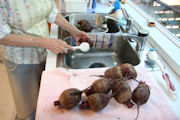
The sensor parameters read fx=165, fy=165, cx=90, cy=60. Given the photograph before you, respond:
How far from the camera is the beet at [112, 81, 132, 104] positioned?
59 centimetres

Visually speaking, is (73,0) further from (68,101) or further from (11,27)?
(68,101)

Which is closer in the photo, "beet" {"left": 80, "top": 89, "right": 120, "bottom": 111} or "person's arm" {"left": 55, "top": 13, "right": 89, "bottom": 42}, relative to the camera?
"beet" {"left": 80, "top": 89, "right": 120, "bottom": 111}

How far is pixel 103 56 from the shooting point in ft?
3.79

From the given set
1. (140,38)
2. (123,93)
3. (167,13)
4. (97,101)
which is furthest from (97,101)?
(167,13)

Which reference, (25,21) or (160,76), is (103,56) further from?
(25,21)

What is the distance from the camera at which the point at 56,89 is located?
2.18ft

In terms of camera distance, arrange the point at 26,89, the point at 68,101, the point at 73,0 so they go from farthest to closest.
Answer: the point at 73,0 < the point at 26,89 < the point at 68,101

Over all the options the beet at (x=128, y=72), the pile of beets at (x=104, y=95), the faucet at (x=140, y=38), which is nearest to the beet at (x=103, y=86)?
the pile of beets at (x=104, y=95)

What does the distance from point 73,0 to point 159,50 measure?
0.79 meters

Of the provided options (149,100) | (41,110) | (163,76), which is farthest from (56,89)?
(163,76)

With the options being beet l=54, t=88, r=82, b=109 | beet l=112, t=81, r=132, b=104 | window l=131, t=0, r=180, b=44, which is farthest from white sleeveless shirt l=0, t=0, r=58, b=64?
window l=131, t=0, r=180, b=44

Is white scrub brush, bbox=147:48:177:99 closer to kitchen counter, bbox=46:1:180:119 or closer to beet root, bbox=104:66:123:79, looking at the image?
kitchen counter, bbox=46:1:180:119

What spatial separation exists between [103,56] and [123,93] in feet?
1.92

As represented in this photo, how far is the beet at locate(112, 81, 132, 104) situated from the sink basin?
45 centimetres
